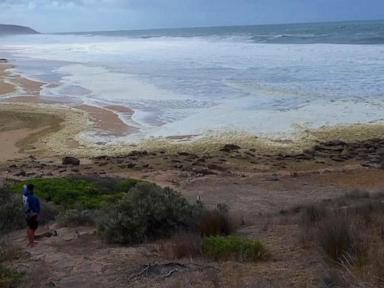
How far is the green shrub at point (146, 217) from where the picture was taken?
26.2 ft

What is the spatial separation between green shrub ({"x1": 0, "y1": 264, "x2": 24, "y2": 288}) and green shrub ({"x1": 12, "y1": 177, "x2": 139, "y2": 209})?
4.86 metres

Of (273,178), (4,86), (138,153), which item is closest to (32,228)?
(273,178)

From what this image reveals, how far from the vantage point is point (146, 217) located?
8133mm

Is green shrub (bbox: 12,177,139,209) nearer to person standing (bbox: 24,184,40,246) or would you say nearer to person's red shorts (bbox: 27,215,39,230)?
person standing (bbox: 24,184,40,246)

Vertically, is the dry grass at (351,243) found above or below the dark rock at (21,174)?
above

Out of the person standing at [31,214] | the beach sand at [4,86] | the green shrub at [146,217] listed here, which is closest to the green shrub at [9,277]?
the green shrub at [146,217]

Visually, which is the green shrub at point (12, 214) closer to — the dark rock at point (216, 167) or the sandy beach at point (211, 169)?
the sandy beach at point (211, 169)

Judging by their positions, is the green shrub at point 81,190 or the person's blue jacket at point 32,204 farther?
the green shrub at point 81,190

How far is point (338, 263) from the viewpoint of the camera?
18.7 ft

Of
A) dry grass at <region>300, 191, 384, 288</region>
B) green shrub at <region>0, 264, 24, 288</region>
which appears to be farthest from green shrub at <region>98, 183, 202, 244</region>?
green shrub at <region>0, 264, 24, 288</region>

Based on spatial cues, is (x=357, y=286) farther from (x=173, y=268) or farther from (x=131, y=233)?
(x=131, y=233)

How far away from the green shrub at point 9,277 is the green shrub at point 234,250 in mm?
2090

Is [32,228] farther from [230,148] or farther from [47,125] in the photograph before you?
[47,125]

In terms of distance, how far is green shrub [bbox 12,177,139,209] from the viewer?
1177 cm
